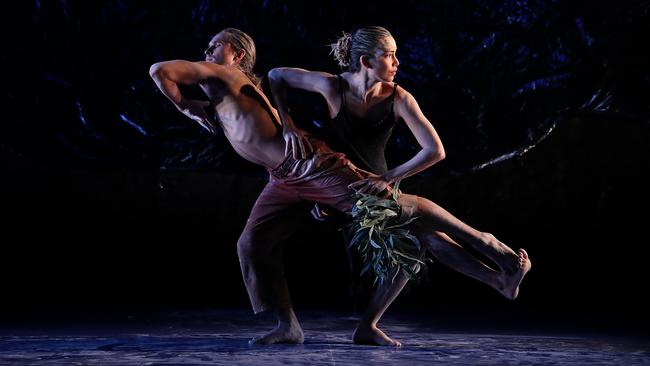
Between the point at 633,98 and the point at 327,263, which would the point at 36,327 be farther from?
the point at 633,98

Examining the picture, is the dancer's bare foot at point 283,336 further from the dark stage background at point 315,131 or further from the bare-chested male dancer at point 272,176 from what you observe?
the dark stage background at point 315,131

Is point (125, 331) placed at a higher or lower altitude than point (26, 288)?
lower

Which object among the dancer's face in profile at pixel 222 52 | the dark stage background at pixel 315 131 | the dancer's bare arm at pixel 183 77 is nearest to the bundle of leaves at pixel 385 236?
the dancer's bare arm at pixel 183 77

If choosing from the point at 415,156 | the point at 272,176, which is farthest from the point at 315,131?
the point at 415,156

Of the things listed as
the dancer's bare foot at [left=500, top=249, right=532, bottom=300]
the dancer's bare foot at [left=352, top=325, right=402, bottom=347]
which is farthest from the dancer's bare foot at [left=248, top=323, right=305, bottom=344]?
the dancer's bare foot at [left=500, top=249, right=532, bottom=300]

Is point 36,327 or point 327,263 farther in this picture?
point 327,263

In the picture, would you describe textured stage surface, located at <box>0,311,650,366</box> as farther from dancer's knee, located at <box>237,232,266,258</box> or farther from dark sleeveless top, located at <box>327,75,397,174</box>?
dark sleeveless top, located at <box>327,75,397,174</box>

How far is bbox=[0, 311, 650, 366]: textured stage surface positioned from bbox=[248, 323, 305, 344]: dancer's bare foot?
2.1 inches

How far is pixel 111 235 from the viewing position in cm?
574

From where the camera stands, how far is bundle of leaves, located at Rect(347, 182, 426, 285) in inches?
143

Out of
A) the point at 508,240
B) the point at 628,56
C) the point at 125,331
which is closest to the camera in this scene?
the point at 125,331

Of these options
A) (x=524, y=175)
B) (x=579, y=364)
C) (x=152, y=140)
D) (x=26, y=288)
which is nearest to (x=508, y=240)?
(x=524, y=175)

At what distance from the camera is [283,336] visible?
12.6ft

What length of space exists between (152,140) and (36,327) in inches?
53.1
